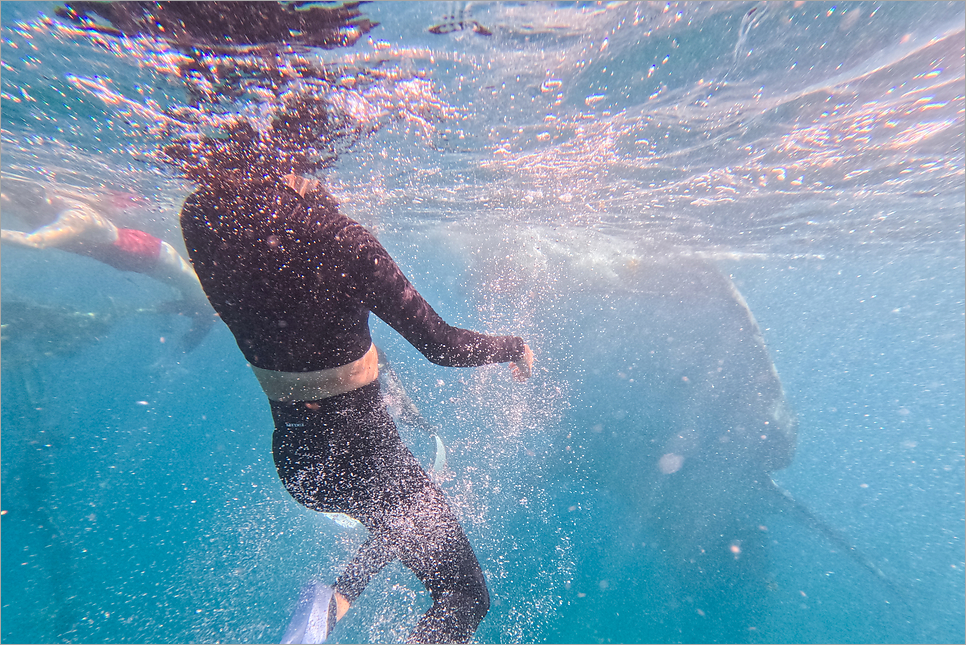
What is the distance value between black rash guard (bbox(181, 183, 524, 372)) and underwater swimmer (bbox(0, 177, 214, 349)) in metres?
11.7

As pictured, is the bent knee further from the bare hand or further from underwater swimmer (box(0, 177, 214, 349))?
underwater swimmer (box(0, 177, 214, 349))

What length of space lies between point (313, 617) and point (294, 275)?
2.78 m

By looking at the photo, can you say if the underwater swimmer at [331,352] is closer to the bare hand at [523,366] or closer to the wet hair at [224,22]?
the bare hand at [523,366]

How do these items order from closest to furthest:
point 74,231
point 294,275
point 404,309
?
1. point 294,275
2. point 404,309
3. point 74,231

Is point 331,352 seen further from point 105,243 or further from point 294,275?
point 105,243

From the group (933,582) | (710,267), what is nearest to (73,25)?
(710,267)

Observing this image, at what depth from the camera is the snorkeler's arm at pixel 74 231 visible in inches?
445

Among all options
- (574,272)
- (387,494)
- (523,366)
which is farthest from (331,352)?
(574,272)

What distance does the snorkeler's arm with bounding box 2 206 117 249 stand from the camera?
37.1 feet

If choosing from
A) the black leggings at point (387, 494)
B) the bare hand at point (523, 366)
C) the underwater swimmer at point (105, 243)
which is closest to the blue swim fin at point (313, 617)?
the black leggings at point (387, 494)

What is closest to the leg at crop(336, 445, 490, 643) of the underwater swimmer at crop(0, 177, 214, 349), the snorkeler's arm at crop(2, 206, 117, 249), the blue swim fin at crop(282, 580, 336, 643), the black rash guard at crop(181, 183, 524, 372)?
the blue swim fin at crop(282, 580, 336, 643)

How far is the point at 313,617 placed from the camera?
3037 mm

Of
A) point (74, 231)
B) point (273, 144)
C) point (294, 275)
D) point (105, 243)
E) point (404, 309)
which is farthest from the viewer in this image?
point (105, 243)

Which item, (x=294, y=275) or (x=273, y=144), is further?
(x=273, y=144)
